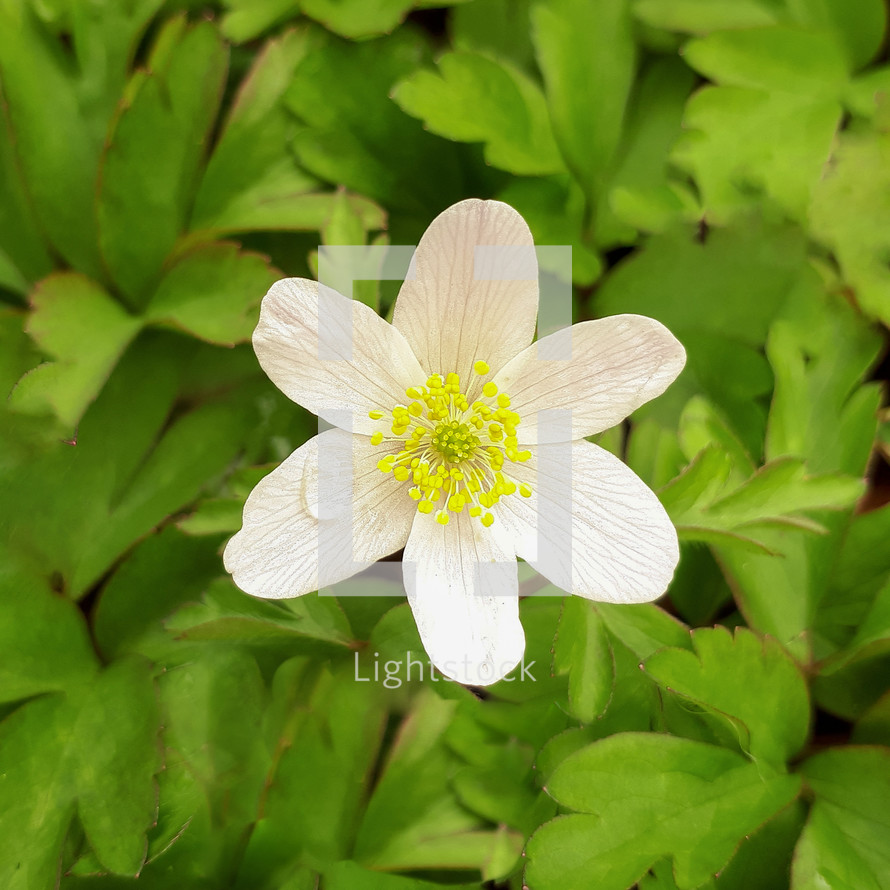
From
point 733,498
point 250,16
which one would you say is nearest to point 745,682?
point 733,498

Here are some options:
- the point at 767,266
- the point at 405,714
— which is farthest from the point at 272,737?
the point at 767,266

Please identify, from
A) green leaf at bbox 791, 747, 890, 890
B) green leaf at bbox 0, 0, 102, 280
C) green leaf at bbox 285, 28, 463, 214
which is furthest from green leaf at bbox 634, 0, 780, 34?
green leaf at bbox 791, 747, 890, 890

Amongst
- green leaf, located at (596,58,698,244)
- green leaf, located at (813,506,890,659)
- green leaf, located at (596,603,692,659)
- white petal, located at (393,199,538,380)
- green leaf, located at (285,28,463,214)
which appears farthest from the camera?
green leaf, located at (596,58,698,244)

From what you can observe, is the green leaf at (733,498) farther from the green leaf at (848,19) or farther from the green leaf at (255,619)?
the green leaf at (848,19)

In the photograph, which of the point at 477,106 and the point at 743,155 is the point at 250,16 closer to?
the point at 477,106

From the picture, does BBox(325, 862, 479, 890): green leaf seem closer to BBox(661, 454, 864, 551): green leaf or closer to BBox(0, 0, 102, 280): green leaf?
BBox(661, 454, 864, 551): green leaf

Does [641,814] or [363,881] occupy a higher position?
[641,814]
